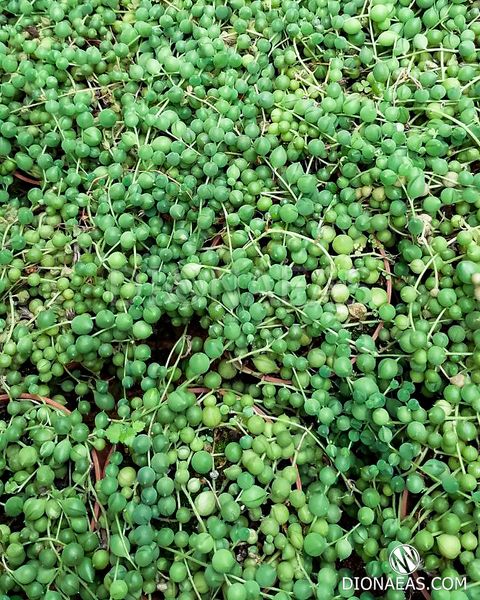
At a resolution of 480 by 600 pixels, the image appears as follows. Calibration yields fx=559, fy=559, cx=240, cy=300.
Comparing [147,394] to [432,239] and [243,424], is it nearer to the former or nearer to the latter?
[243,424]

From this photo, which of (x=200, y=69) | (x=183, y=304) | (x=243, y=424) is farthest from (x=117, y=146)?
(x=243, y=424)

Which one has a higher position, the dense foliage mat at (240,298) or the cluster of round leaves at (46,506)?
the dense foliage mat at (240,298)

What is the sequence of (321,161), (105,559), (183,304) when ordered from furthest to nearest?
(321,161)
(183,304)
(105,559)

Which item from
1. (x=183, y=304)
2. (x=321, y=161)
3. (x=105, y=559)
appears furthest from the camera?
(x=321, y=161)

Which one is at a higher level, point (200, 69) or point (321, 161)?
point (200, 69)

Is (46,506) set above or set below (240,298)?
below

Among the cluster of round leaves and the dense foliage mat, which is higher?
the dense foliage mat

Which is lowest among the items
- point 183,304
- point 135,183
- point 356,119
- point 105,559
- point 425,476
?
point 105,559

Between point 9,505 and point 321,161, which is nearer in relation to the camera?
point 9,505
